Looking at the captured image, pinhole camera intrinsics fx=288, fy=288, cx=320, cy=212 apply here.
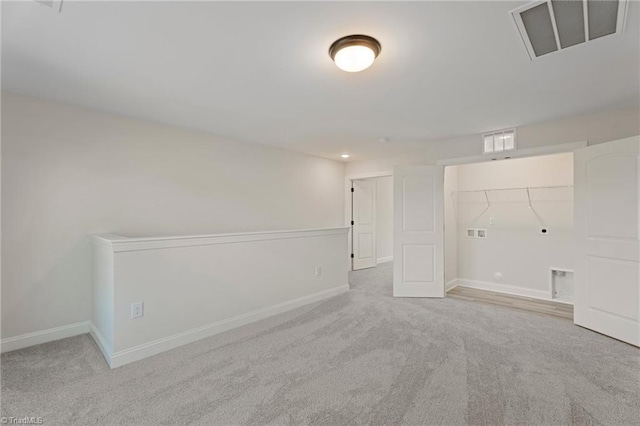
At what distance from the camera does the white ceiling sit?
171 centimetres

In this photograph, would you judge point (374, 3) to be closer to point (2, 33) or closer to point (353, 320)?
point (2, 33)

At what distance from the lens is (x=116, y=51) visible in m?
2.07

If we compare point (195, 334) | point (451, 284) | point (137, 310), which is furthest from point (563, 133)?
point (137, 310)

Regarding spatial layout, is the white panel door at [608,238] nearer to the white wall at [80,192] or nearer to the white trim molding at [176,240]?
the white trim molding at [176,240]

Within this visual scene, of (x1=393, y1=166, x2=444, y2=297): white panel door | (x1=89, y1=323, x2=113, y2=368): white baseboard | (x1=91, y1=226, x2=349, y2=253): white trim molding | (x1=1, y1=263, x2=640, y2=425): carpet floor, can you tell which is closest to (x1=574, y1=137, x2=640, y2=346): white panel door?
(x1=1, y1=263, x2=640, y2=425): carpet floor

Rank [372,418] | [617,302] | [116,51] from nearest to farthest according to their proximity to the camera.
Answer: [372,418] → [116,51] → [617,302]

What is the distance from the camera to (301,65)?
7.41 feet

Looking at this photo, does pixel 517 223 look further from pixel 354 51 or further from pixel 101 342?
pixel 101 342

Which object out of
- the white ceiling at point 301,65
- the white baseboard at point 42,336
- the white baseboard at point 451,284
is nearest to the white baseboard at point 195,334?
the white baseboard at point 42,336

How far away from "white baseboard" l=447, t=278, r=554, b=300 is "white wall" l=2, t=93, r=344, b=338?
4.02m

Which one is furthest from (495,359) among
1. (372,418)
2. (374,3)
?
(374,3)

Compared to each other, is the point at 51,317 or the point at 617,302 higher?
the point at 617,302

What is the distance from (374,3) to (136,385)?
3.00m

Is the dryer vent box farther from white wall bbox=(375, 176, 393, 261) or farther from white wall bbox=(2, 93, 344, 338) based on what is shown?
white wall bbox=(2, 93, 344, 338)
